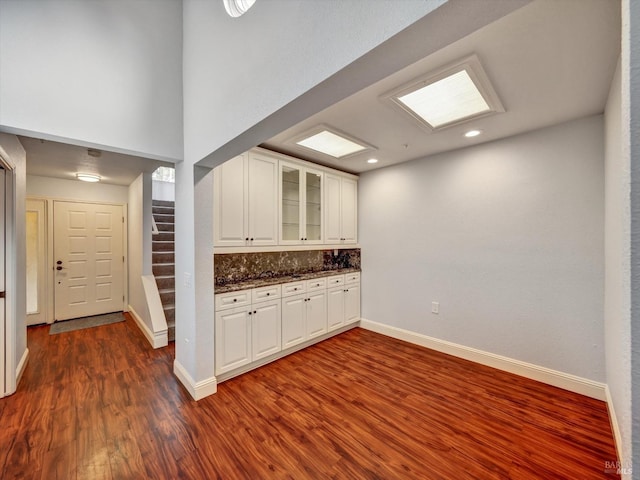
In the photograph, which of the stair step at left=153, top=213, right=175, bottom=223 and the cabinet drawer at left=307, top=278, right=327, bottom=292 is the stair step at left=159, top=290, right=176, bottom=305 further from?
the cabinet drawer at left=307, top=278, right=327, bottom=292

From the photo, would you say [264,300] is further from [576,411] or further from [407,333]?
[576,411]

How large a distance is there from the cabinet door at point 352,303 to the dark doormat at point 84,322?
12.6ft

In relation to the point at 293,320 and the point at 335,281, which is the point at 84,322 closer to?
the point at 293,320

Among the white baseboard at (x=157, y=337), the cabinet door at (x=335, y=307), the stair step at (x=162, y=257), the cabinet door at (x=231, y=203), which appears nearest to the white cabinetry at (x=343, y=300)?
the cabinet door at (x=335, y=307)

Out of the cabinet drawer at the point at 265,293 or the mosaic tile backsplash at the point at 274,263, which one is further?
the mosaic tile backsplash at the point at 274,263

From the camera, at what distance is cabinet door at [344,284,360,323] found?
3.90 meters

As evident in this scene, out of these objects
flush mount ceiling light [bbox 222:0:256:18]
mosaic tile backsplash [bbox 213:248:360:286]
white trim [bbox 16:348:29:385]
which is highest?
flush mount ceiling light [bbox 222:0:256:18]

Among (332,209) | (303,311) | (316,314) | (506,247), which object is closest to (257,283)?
(303,311)

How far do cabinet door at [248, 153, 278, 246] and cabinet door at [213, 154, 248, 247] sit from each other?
0.08m

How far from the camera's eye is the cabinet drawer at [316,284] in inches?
132

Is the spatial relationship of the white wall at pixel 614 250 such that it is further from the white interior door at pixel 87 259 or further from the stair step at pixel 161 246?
the white interior door at pixel 87 259

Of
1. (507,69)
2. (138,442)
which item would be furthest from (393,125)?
(138,442)

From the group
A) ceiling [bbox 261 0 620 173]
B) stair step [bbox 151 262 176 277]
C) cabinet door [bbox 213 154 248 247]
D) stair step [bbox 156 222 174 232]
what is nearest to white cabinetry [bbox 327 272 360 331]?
cabinet door [bbox 213 154 248 247]

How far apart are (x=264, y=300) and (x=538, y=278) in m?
2.81
